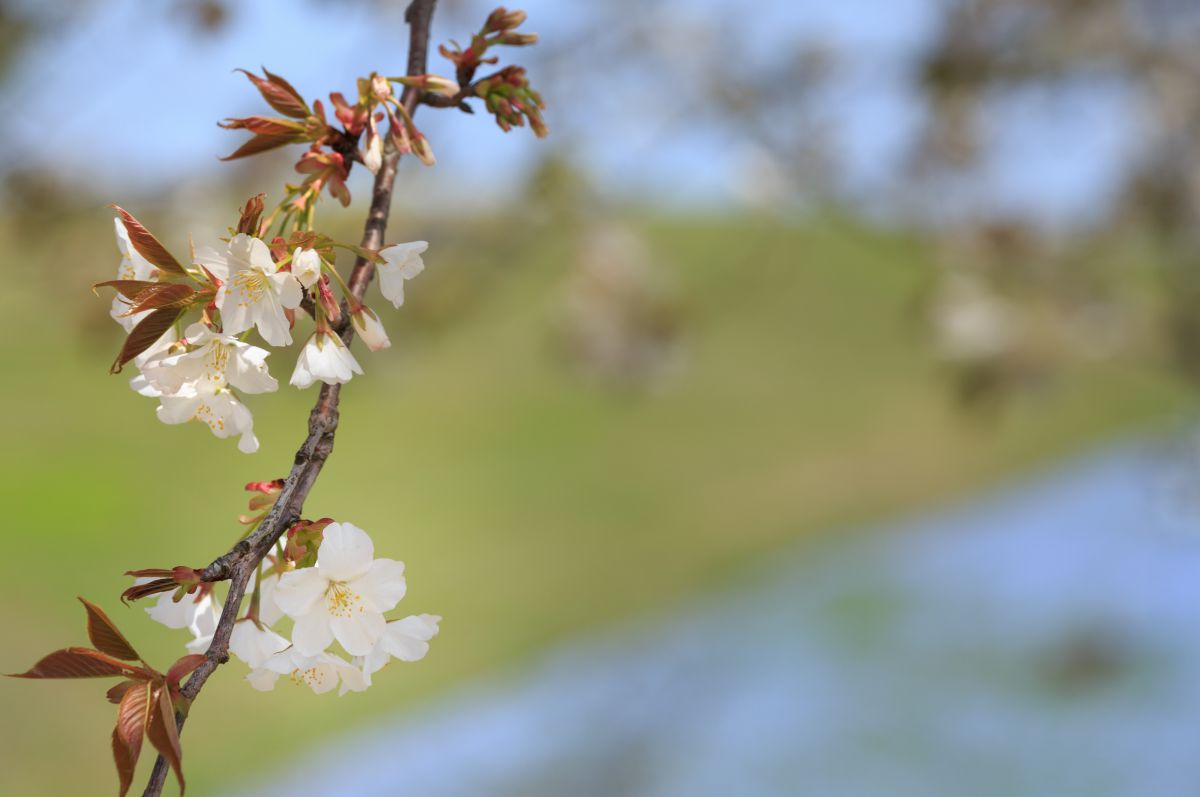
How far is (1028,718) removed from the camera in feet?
12.8

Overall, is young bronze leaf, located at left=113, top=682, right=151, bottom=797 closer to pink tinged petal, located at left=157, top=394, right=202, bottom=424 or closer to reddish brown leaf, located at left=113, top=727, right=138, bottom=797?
reddish brown leaf, located at left=113, top=727, right=138, bottom=797

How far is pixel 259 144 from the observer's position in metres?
0.52

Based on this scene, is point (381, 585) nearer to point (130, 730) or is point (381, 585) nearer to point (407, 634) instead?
point (407, 634)

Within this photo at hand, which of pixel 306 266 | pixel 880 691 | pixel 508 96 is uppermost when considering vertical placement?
pixel 880 691

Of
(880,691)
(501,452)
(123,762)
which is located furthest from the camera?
(501,452)

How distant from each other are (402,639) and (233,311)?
0.58ft

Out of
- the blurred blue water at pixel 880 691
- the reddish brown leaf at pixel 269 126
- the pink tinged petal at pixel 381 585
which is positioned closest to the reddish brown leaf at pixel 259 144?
the reddish brown leaf at pixel 269 126

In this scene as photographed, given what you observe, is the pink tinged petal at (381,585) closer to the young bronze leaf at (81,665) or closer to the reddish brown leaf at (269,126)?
the young bronze leaf at (81,665)

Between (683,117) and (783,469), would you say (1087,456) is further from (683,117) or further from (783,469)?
(683,117)

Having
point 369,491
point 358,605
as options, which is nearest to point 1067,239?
point 358,605

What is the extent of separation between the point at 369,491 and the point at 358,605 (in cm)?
498

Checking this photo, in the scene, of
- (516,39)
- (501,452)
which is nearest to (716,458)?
(501,452)

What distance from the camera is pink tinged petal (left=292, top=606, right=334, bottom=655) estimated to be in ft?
1.57

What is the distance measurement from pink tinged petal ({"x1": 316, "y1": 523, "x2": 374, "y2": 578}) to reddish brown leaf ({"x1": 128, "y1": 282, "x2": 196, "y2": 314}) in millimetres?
118
